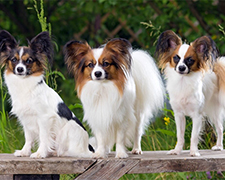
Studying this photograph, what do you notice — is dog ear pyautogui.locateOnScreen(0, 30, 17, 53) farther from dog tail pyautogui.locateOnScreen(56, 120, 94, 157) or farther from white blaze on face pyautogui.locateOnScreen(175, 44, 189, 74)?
white blaze on face pyautogui.locateOnScreen(175, 44, 189, 74)

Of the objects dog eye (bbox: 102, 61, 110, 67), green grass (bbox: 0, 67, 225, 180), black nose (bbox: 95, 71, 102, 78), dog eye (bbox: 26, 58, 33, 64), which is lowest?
green grass (bbox: 0, 67, 225, 180)

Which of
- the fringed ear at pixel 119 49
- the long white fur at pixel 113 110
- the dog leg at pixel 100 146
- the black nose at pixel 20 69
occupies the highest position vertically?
the fringed ear at pixel 119 49

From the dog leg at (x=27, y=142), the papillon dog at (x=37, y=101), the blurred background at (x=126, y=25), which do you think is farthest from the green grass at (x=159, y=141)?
the papillon dog at (x=37, y=101)

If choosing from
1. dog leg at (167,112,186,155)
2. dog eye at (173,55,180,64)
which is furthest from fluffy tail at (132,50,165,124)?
dog eye at (173,55,180,64)

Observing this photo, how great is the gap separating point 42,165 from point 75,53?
86cm

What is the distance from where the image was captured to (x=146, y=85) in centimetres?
359


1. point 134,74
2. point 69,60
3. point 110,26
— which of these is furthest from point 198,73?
point 110,26

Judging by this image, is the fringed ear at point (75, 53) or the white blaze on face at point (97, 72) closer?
the white blaze on face at point (97, 72)

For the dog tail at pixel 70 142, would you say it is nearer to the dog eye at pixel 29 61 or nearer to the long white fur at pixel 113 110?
the long white fur at pixel 113 110

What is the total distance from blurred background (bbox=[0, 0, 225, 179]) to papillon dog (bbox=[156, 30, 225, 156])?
0.38 meters

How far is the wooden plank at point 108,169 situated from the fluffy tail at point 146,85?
0.59m

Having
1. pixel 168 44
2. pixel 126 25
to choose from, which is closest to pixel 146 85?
pixel 168 44

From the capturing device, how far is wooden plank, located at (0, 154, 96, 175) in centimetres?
300

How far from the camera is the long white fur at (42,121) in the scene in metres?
3.12
